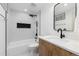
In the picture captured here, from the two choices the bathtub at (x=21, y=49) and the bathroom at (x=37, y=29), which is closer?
the bathroom at (x=37, y=29)

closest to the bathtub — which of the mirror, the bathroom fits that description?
the bathroom

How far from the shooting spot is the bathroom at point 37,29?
1.15 metres

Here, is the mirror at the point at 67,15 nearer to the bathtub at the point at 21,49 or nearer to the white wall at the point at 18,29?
the bathtub at the point at 21,49

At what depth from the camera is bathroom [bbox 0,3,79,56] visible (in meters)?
1.15

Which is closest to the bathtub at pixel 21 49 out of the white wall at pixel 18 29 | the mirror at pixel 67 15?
the white wall at pixel 18 29

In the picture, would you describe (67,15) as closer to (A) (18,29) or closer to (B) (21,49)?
(B) (21,49)

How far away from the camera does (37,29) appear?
3.29 m

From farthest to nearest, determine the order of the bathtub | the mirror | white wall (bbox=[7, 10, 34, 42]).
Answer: white wall (bbox=[7, 10, 34, 42]) < the bathtub < the mirror

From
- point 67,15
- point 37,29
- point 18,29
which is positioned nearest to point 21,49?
point 18,29

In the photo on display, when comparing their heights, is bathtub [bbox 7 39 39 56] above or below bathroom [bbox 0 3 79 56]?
below

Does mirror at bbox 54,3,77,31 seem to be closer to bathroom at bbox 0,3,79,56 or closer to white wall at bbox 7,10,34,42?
bathroom at bbox 0,3,79,56

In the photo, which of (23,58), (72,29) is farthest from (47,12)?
(23,58)

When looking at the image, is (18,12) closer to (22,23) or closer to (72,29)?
(22,23)

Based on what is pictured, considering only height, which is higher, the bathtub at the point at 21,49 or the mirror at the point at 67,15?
the mirror at the point at 67,15
